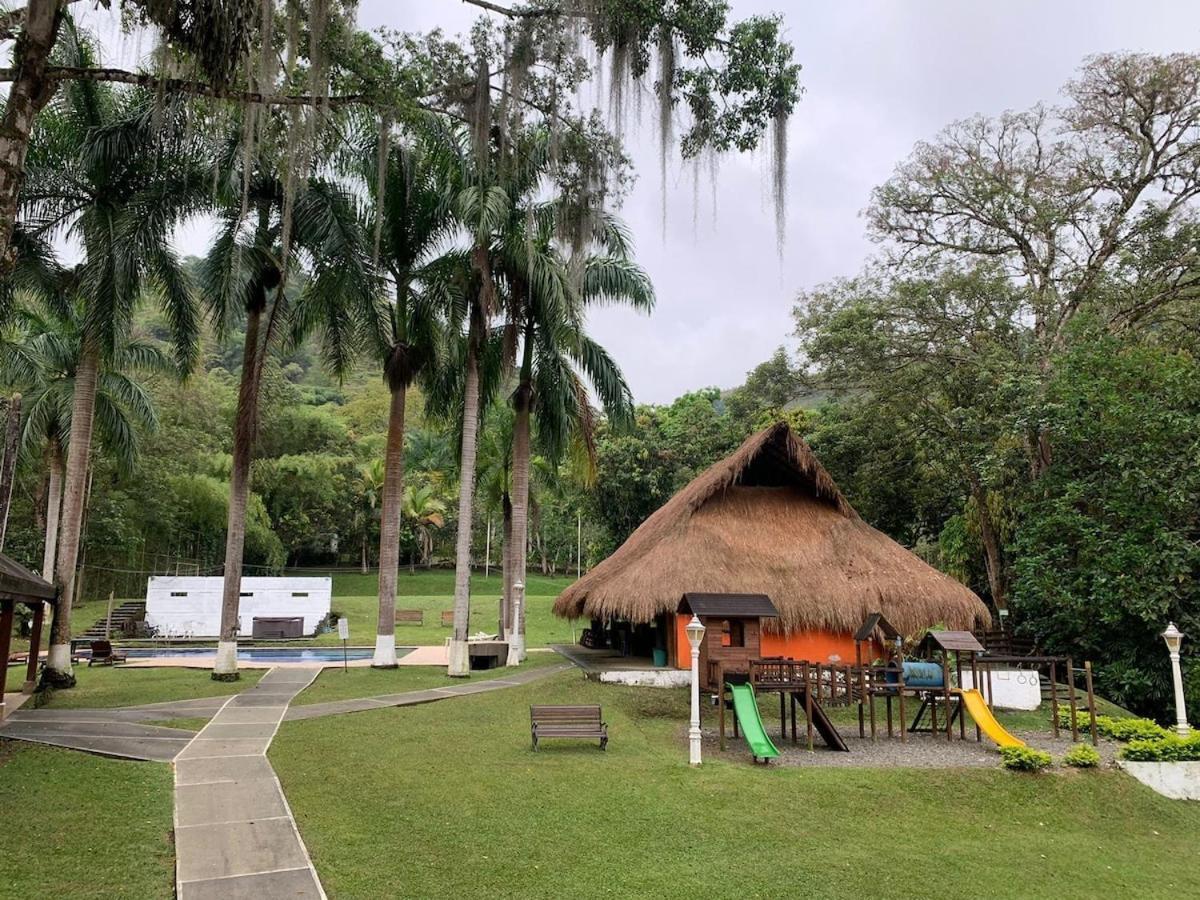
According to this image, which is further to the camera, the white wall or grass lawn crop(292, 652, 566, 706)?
the white wall

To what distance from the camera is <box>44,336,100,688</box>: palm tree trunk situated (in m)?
15.2

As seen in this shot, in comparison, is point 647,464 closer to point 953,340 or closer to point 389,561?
point 953,340

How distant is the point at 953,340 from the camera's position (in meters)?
23.5

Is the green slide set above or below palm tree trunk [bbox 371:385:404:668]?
below

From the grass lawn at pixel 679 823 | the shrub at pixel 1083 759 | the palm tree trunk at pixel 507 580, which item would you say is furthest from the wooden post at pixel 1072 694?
the palm tree trunk at pixel 507 580

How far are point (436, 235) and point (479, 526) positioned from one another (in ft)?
143

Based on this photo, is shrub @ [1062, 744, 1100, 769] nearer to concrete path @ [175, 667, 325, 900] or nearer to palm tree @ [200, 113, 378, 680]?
concrete path @ [175, 667, 325, 900]

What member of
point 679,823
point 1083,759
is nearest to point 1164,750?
point 1083,759

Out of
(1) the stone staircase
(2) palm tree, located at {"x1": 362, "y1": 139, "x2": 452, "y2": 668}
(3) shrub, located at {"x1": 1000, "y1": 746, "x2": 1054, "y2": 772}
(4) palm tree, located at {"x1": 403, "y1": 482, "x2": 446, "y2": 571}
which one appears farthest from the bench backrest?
(4) palm tree, located at {"x1": 403, "y1": 482, "x2": 446, "y2": 571}

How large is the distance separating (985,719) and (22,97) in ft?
49.1

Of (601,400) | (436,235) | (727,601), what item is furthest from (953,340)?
(436,235)

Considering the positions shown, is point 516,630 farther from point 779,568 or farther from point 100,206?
point 100,206

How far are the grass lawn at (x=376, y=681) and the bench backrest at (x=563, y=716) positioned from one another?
5.16 m

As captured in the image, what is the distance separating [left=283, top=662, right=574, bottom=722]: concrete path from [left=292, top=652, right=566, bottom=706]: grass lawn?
37cm
